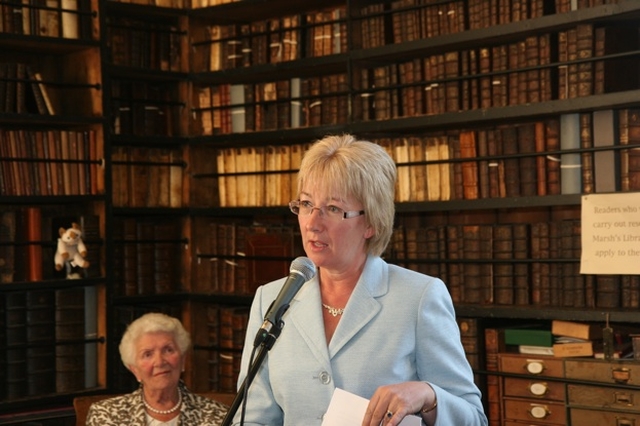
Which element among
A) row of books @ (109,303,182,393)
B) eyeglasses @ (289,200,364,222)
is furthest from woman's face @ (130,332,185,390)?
eyeglasses @ (289,200,364,222)

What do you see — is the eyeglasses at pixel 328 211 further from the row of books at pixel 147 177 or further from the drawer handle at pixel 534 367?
the row of books at pixel 147 177

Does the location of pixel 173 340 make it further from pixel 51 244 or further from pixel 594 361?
pixel 594 361

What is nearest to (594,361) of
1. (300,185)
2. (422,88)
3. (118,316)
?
(422,88)

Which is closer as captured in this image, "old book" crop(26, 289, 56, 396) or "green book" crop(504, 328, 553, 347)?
"green book" crop(504, 328, 553, 347)

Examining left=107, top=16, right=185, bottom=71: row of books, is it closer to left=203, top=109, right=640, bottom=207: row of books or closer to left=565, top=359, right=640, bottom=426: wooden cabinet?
left=203, top=109, right=640, bottom=207: row of books

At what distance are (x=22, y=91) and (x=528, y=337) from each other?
2.30m

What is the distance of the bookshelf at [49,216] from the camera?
438 cm

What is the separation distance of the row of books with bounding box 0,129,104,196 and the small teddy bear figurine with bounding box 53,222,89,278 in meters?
0.19

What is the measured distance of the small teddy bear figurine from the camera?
14.5ft

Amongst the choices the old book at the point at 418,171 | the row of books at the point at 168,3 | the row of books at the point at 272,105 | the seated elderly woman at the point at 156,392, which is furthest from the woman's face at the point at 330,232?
the row of books at the point at 168,3

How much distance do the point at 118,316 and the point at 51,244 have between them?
617 mm

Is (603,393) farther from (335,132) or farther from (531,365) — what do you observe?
(335,132)

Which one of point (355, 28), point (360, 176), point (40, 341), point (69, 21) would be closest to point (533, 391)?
point (355, 28)

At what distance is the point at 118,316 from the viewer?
16.2 ft
